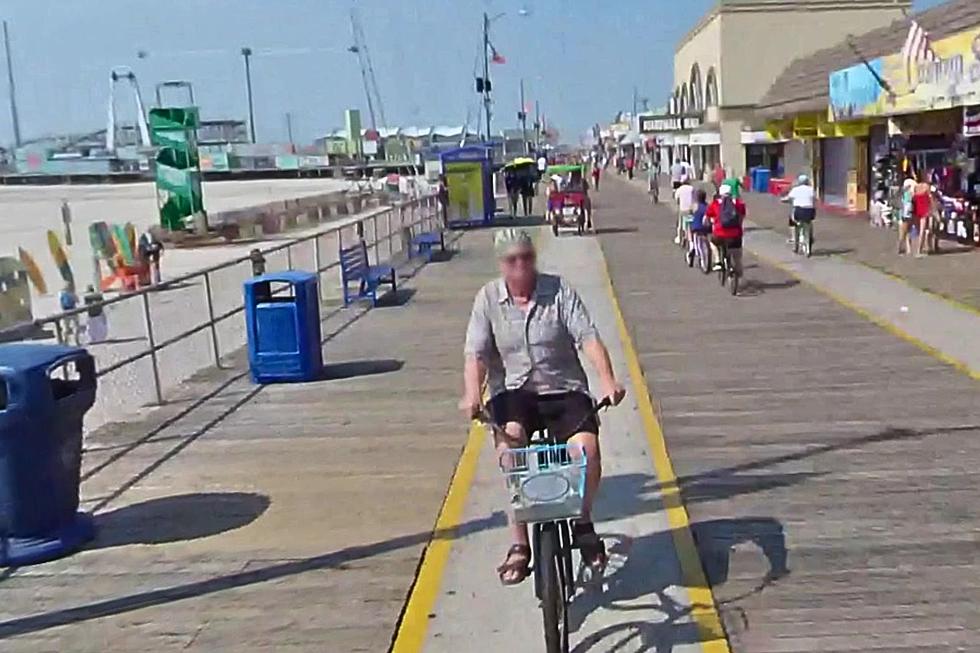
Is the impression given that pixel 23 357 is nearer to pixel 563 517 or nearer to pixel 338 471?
pixel 338 471

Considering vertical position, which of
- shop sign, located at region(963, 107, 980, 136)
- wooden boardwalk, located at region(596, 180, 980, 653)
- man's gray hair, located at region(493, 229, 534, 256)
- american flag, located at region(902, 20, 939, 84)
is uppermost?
american flag, located at region(902, 20, 939, 84)

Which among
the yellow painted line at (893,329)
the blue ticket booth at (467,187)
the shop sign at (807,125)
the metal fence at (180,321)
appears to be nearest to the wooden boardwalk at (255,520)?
the metal fence at (180,321)

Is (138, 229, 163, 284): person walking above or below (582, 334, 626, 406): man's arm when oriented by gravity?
below

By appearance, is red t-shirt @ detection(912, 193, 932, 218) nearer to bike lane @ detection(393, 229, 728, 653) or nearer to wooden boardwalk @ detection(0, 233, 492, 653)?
Answer: wooden boardwalk @ detection(0, 233, 492, 653)

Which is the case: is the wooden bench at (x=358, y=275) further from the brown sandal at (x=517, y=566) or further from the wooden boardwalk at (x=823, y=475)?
the brown sandal at (x=517, y=566)

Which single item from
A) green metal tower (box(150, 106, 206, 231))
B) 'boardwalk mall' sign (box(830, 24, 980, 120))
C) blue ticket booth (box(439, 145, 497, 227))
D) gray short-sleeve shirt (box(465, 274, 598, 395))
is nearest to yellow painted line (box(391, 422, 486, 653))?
gray short-sleeve shirt (box(465, 274, 598, 395))

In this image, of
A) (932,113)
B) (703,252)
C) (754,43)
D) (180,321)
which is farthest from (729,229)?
(754,43)

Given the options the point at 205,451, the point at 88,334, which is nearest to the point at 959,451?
the point at 205,451

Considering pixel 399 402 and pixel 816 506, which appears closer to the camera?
pixel 816 506

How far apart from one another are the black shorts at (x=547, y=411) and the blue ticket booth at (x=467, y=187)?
2850cm

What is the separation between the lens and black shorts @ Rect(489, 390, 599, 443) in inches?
195

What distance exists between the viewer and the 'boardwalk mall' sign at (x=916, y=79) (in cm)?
1864

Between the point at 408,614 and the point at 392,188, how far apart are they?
2646 inches

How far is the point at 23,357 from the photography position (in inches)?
237
